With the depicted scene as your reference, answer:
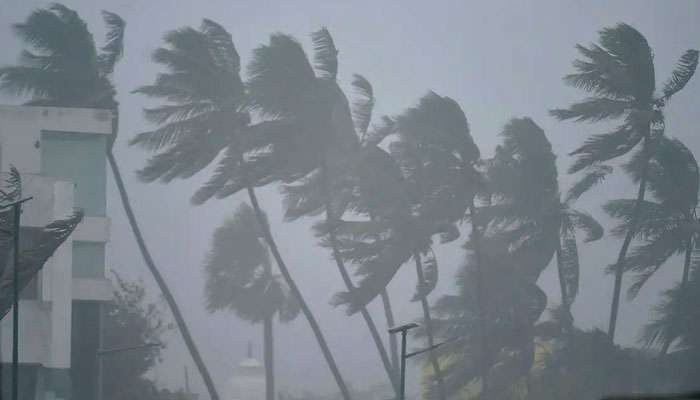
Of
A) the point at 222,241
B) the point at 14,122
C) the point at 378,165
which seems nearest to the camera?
the point at 14,122

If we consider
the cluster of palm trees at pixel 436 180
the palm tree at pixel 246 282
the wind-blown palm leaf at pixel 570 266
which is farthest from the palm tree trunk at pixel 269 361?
the wind-blown palm leaf at pixel 570 266

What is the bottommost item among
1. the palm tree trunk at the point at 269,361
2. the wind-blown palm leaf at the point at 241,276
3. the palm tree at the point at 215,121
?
the palm tree trunk at the point at 269,361

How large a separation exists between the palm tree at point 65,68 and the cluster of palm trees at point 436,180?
0.17ft

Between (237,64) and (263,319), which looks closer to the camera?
(237,64)

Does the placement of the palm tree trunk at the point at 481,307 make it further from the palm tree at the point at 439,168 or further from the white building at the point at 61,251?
the white building at the point at 61,251

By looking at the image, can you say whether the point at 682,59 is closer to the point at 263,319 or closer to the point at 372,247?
the point at 372,247

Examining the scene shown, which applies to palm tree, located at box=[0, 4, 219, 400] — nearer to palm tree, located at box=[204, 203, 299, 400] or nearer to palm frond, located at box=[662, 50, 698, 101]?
palm tree, located at box=[204, 203, 299, 400]

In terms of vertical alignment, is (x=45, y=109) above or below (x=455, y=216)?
above

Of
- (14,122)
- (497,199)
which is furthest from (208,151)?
(497,199)

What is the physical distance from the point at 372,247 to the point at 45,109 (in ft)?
32.3

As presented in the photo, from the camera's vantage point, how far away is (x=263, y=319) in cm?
3941

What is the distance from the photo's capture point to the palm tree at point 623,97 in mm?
33656

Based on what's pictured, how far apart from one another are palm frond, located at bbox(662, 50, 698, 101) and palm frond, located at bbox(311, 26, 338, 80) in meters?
10.6

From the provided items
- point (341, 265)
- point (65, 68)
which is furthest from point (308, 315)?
point (65, 68)
